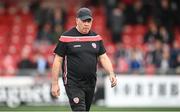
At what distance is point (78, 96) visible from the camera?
10.1 metres

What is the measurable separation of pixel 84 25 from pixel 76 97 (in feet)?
3.54

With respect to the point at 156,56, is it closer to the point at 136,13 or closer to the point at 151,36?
the point at 151,36

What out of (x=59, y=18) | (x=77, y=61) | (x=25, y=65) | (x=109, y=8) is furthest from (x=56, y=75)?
(x=109, y=8)

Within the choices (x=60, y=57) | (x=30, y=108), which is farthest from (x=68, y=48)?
(x=30, y=108)

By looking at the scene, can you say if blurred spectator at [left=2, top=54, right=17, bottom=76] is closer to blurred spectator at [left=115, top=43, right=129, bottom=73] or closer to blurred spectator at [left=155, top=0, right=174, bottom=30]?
blurred spectator at [left=115, top=43, right=129, bottom=73]

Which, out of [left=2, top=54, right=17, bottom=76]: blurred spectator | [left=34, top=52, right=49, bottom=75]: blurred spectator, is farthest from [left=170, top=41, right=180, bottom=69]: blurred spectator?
[left=2, top=54, right=17, bottom=76]: blurred spectator

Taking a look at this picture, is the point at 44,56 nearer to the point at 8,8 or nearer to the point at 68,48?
the point at 8,8

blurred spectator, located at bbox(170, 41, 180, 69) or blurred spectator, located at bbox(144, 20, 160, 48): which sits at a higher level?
blurred spectator, located at bbox(144, 20, 160, 48)

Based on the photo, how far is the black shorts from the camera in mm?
10078

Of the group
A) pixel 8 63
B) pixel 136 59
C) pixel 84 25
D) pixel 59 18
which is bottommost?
pixel 8 63

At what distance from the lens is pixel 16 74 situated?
20141 mm

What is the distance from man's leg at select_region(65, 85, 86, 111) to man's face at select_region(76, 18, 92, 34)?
0.85m

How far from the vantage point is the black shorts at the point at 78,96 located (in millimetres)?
10078

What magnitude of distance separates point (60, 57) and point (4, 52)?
47.5 ft
